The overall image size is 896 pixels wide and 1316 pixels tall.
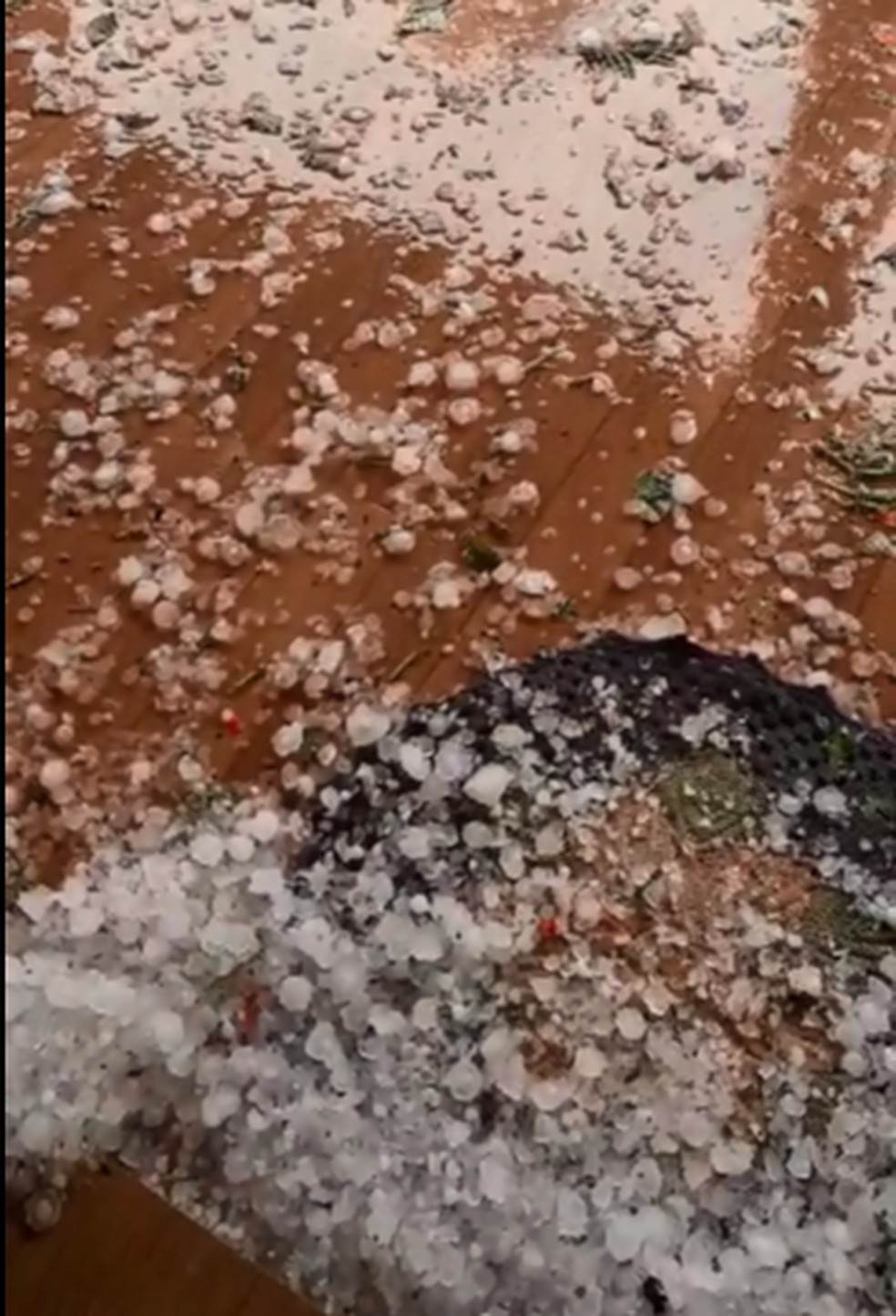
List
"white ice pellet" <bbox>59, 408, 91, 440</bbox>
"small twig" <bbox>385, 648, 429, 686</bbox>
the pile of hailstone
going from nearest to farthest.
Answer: the pile of hailstone
"small twig" <bbox>385, 648, 429, 686</bbox>
"white ice pellet" <bbox>59, 408, 91, 440</bbox>

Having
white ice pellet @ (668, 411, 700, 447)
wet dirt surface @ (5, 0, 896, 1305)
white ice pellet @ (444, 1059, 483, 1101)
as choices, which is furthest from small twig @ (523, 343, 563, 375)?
white ice pellet @ (444, 1059, 483, 1101)

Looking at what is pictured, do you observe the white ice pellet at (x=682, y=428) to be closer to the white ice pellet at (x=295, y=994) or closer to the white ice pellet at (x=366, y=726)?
the white ice pellet at (x=366, y=726)

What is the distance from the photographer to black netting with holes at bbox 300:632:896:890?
1218mm

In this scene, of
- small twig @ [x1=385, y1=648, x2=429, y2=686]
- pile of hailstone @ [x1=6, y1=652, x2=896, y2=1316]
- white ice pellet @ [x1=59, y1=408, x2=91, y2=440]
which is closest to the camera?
pile of hailstone @ [x1=6, y1=652, x2=896, y2=1316]

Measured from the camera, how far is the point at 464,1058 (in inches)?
43.5

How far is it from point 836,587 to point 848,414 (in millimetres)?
187

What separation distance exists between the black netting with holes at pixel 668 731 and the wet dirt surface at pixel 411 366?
0.10ft

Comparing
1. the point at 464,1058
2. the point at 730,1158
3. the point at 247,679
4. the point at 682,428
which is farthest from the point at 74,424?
the point at 730,1158

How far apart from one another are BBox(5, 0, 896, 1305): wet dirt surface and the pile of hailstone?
0.10 metres

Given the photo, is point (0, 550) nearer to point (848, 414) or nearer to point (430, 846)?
point (430, 846)

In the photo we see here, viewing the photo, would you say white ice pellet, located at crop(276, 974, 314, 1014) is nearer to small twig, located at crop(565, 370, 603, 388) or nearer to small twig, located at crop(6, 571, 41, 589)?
small twig, located at crop(6, 571, 41, 589)

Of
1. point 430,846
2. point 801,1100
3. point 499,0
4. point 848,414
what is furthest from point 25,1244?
point 499,0

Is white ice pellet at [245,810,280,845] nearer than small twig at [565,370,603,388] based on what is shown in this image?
Yes

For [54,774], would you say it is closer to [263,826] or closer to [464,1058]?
[263,826]
